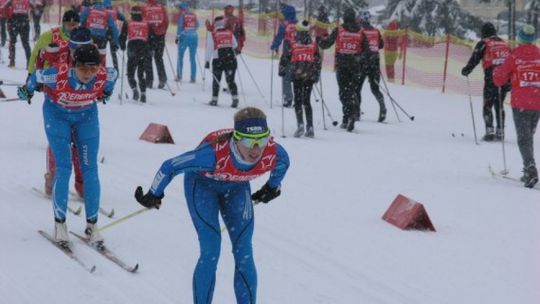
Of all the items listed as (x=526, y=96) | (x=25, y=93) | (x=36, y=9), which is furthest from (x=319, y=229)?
(x=36, y=9)

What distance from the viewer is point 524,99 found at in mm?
9258

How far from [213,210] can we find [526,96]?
6.02m

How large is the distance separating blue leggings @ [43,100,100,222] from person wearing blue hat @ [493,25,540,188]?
18.4 feet

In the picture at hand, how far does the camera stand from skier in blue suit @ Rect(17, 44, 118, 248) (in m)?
5.96

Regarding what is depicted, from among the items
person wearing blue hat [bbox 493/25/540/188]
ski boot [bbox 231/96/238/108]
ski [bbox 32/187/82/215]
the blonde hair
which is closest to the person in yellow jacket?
ski [bbox 32/187/82/215]

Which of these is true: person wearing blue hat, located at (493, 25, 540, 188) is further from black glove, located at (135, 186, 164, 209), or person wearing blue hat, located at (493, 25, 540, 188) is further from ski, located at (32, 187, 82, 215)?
black glove, located at (135, 186, 164, 209)

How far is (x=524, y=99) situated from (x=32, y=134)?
7.07m

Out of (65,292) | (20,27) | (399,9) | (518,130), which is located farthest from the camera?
(399,9)

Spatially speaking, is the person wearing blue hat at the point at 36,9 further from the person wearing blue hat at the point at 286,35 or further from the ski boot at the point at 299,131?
the ski boot at the point at 299,131

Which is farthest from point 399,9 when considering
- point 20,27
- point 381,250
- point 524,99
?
point 381,250

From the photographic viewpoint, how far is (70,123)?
20.3ft

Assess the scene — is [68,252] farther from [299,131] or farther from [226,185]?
[299,131]

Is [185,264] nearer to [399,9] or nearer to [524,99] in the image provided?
[524,99]

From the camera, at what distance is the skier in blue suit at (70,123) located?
19.5 ft
